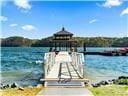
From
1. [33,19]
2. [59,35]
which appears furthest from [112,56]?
[59,35]

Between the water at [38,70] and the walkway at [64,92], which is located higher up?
the walkway at [64,92]

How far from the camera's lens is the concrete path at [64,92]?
296 inches

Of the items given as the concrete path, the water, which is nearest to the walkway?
the concrete path

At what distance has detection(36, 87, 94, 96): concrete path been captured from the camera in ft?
24.7

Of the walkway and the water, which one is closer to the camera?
the walkway

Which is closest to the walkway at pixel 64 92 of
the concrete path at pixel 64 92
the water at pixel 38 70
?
the concrete path at pixel 64 92

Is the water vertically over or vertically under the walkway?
under

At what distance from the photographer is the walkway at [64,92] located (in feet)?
24.7

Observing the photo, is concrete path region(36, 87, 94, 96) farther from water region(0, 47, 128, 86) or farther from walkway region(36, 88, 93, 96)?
water region(0, 47, 128, 86)

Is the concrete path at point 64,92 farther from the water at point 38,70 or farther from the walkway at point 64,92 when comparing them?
the water at point 38,70

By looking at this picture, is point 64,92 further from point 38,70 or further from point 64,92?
point 38,70

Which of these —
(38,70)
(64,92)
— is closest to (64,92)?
(64,92)

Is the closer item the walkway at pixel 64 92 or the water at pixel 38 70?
the walkway at pixel 64 92

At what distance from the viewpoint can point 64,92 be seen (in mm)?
7832
